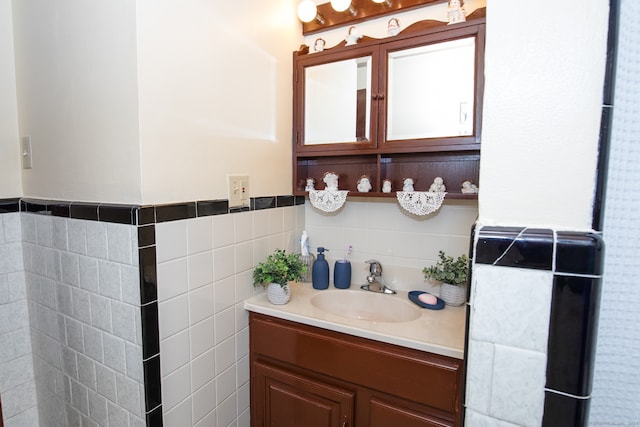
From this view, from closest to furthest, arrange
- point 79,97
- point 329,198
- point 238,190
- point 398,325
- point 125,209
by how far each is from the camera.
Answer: point 125,209, point 79,97, point 398,325, point 238,190, point 329,198

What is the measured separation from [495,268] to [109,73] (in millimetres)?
1092

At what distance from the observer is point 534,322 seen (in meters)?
0.45

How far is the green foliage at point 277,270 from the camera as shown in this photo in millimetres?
1266

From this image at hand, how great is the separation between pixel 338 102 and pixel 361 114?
0.42 feet

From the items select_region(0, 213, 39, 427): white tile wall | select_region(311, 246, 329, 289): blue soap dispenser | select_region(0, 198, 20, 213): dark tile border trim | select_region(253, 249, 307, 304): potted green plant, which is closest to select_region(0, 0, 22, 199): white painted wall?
select_region(0, 198, 20, 213): dark tile border trim

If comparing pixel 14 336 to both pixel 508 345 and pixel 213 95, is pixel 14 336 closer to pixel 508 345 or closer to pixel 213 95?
pixel 213 95

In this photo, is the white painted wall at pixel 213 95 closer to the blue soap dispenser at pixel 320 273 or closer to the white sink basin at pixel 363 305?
the blue soap dispenser at pixel 320 273

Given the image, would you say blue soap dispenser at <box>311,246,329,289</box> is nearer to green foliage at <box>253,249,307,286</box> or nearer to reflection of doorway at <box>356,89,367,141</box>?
green foliage at <box>253,249,307,286</box>

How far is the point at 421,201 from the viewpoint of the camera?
4.15ft

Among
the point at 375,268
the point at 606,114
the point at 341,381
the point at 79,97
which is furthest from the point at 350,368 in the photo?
the point at 79,97

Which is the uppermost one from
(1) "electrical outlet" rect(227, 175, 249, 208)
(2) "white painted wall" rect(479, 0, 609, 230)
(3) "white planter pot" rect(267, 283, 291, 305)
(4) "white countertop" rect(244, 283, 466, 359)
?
(2) "white painted wall" rect(479, 0, 609, 230)

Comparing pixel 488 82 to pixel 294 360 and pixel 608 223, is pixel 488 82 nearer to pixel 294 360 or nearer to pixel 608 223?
pixel 608 223

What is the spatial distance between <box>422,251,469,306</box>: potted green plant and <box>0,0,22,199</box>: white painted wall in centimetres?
168

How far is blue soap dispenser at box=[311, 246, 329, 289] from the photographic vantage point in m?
1.50
